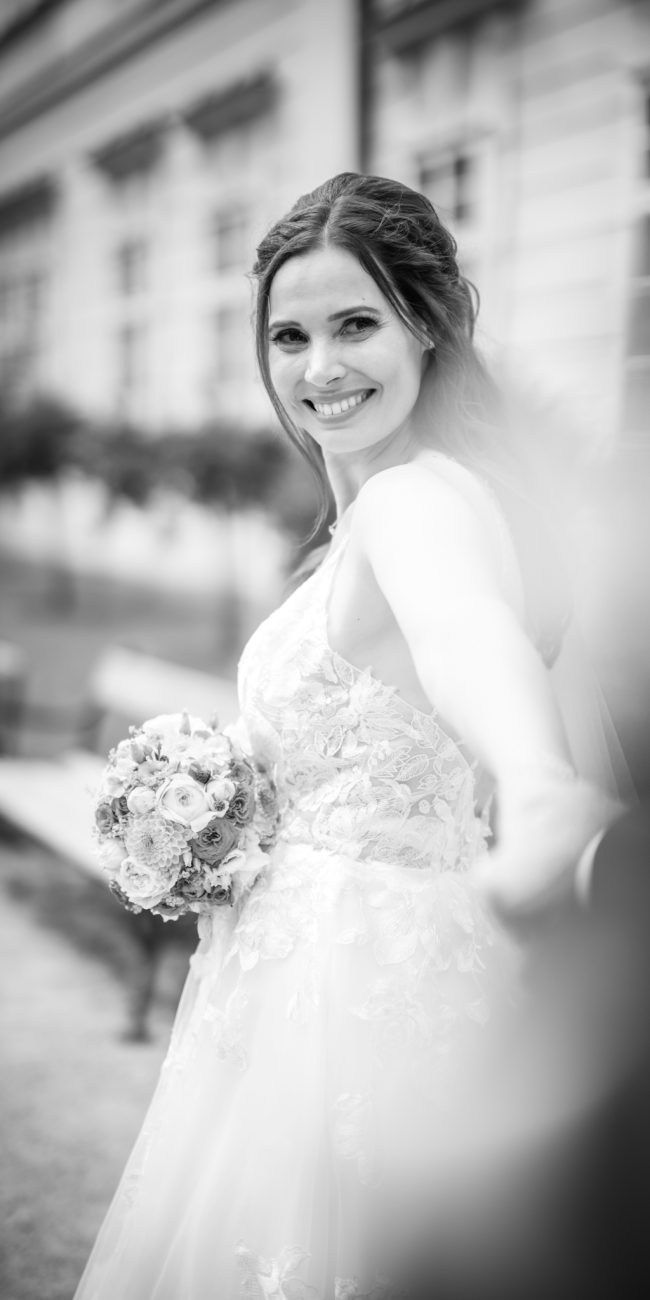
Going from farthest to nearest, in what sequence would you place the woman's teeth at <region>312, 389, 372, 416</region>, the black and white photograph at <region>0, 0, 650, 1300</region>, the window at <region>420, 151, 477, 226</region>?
the window at <region>420, 151, 477, 226</region> → the woman's teeth at <region>312, 389, 372, 416</region> → the black and white photograph at <region>0, 0, 650, 1300</region>

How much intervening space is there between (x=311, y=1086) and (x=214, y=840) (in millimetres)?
364

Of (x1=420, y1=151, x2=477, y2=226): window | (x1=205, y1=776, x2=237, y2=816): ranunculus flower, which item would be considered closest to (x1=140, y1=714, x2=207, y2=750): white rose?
(x1=205, y1=776, x2=237, y2=816): ranunculus flower

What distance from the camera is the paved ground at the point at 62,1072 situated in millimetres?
2352

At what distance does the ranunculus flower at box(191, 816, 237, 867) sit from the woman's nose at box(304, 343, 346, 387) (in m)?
0.65

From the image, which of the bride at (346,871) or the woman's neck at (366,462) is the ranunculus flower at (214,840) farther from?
the woman's neck at (366,462)

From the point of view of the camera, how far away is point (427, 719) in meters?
1.44

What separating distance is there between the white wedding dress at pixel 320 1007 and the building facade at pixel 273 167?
30.3 inches

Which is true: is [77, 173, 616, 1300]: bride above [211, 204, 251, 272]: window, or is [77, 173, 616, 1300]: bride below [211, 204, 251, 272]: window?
→ below

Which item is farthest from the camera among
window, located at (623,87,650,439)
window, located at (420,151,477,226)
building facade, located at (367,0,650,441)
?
window, located at (420,151,477,226)

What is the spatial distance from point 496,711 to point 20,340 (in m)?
12.0

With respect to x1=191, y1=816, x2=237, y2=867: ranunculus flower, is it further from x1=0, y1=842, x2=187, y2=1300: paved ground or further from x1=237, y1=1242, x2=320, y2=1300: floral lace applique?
x1=0, y1=842, x2=187, y2=1300: paved ground

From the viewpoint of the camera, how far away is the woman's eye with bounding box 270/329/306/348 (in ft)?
5.05

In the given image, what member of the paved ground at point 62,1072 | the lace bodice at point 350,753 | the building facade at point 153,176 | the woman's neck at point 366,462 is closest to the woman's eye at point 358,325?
the woman's neck at point 366,462

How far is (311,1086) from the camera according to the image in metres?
1.41
